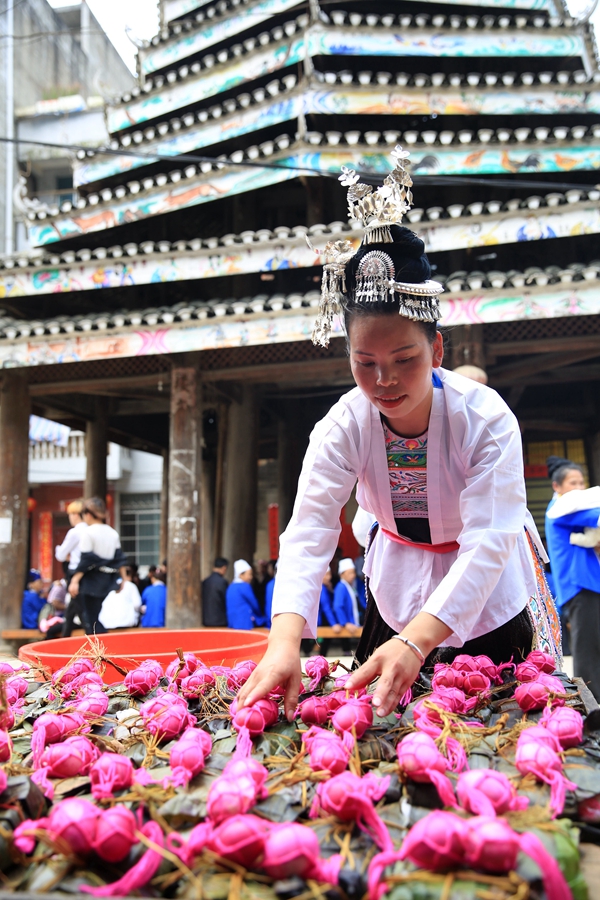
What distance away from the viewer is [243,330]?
7250 millimetres

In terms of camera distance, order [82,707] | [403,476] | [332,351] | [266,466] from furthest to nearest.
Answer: [266,466], [332,351], [403,476], [82,707]

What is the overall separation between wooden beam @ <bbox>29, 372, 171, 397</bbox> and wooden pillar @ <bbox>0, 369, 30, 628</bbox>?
0.22 meters

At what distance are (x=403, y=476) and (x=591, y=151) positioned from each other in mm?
7650

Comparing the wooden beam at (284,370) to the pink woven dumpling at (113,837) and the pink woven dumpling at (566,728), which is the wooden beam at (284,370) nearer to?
the pink woven dumpling at (566,728)

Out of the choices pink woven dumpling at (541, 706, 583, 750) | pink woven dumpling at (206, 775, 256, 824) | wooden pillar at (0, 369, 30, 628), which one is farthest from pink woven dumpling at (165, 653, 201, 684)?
wooden pillar at (0, 369, 30, 628)

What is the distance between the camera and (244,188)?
27.3 feet

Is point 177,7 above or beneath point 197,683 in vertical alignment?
above

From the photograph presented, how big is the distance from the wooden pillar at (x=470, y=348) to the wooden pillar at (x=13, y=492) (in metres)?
5.33

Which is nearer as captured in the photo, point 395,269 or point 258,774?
point 258,774

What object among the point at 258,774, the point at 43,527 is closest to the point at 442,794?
the point at 258,774

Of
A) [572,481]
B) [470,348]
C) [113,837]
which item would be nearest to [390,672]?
[113,837]

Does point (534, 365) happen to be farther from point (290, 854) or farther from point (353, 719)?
point (290, 854)

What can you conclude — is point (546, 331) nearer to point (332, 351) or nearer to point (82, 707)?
point (332, 351)

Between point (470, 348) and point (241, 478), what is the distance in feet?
12.6
